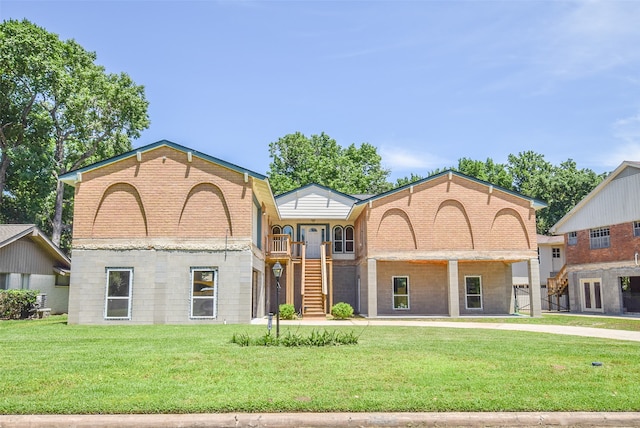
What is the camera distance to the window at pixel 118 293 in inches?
813

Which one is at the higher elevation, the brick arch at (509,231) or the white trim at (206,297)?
the brick arch at (509,231)

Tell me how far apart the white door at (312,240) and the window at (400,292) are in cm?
591

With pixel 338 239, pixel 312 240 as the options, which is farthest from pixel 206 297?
pixel 338 239

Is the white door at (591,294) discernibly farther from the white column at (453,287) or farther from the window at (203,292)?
the window at (203,292)

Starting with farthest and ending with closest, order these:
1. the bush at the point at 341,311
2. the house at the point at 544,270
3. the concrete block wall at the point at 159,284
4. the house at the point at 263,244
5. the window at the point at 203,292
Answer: the house at the point at 544,270 < the bush at the point at 341,311 < the house at the point at 263,244 < the window at the point at 203,292 < the concrete block wall at the point at 159,284

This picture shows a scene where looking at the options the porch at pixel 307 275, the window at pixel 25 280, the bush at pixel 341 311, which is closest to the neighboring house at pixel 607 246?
the porch at pixel 307 275

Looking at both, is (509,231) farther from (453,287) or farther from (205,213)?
(205,213)

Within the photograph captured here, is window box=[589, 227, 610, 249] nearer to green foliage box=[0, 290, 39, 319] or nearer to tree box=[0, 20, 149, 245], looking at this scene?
green foliage box=[0, 290, 39, 319]

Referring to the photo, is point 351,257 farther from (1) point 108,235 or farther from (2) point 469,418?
(2) point 469,418

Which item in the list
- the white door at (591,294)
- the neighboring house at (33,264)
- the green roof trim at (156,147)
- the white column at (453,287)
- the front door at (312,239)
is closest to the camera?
the green roof trim at (156,147)

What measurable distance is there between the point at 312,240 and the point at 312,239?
2.5 inches

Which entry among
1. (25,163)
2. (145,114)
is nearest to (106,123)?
(145,114)

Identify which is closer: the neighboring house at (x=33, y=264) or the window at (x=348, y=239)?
the neighboring house at (x=33, y=264)

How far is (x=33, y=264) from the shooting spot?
2727cm
